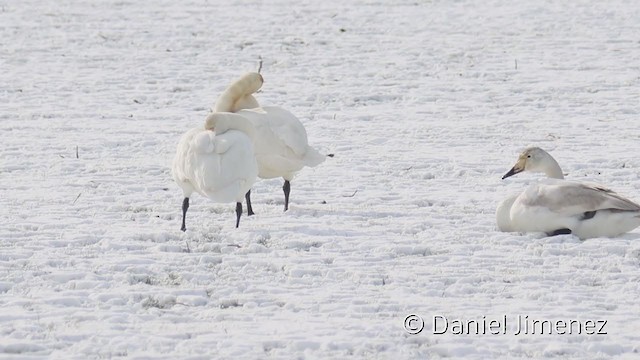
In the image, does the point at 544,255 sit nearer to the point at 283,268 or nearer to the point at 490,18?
the point at 283,268

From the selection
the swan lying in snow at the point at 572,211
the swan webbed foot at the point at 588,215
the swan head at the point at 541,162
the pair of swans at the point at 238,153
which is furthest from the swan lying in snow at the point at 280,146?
the swan webbed foot at the point at 588,215

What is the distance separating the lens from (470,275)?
711 centimetres

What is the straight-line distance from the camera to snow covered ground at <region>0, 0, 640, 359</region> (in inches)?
244

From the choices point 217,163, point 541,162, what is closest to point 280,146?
point 217,163

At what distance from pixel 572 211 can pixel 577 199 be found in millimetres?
98

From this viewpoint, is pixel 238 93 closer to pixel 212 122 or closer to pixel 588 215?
pixel 212 122

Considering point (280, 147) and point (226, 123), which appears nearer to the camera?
point (226, 123)

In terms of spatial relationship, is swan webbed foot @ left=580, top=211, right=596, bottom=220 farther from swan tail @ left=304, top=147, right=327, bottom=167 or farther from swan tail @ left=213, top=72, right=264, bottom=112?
swan tail @ left=213, top=72, right=264, bottom=112

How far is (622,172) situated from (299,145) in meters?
2.91

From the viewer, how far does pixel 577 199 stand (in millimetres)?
7914

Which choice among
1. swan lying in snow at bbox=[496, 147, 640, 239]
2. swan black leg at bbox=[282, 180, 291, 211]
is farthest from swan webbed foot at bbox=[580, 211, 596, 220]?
swan black leg at bbox=[282, 180, 291, 211]

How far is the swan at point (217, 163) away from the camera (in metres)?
8.05

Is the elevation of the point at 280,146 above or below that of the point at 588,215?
above

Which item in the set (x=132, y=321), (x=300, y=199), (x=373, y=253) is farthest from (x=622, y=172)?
(x=132, y=321)
